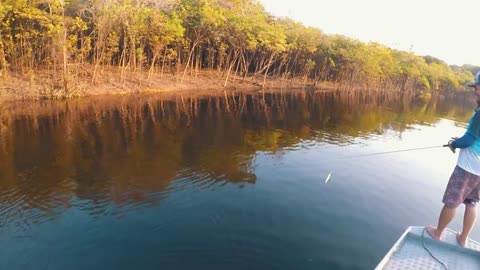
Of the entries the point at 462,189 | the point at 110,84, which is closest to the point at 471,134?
the point at 462,189

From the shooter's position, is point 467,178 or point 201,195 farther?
point 201,195

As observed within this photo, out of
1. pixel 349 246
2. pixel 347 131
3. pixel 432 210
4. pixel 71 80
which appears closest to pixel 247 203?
pixel 349 246

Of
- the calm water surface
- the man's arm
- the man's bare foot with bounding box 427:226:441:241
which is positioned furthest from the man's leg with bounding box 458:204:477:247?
the calm water surface

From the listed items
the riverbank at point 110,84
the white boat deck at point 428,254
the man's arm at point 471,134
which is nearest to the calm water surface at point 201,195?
the white boat deck at point 428,254

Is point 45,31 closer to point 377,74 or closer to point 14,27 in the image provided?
point 14,27

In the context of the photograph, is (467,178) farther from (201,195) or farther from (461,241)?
(201,195)

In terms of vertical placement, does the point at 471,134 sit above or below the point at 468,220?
above
